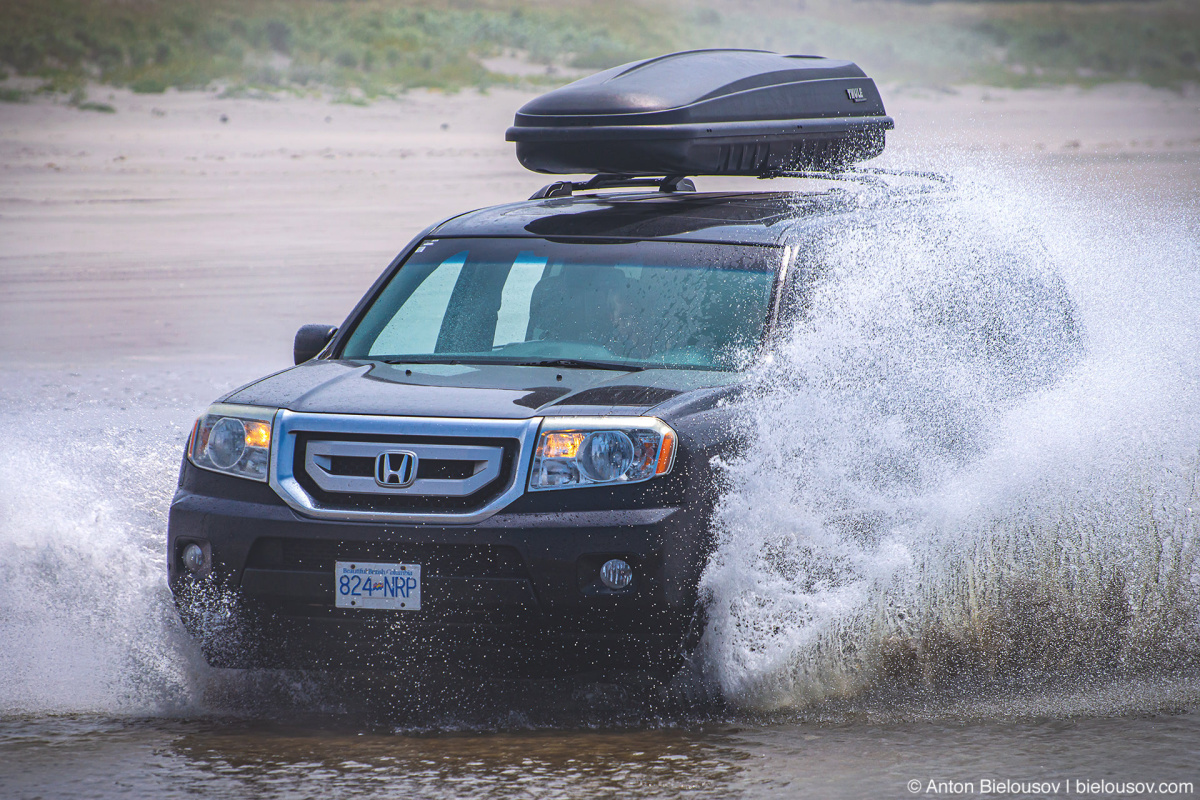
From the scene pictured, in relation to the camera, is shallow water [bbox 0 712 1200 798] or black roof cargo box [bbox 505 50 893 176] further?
black roof cargo box [bbox 505 50 893 176]

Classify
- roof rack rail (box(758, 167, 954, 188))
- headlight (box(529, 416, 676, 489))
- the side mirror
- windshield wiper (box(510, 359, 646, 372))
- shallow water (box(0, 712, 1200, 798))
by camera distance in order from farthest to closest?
roof rack rail (box(758, 167, 954, 188)) < the side mirror < windshield wiper (box(510, 359, 646, 372)) < headlight (box(529, 416, 676, 489)) < shallow water (box(0, 712, 1200, 798))

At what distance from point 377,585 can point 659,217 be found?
2.04m

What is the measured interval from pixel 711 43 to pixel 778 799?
57189mm

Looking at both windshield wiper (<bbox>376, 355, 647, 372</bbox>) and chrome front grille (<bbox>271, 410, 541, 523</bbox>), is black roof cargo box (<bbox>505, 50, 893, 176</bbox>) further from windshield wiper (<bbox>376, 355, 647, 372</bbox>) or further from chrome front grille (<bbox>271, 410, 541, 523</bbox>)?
chrome front grille (<bbox>271, 410, 541, 523</bbox>)

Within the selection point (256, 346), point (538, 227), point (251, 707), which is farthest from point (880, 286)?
point (256, 346)

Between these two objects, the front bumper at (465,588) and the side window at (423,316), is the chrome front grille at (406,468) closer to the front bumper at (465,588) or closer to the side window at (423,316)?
the front bumper at (465,588)

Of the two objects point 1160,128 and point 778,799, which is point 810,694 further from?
point 1160,128

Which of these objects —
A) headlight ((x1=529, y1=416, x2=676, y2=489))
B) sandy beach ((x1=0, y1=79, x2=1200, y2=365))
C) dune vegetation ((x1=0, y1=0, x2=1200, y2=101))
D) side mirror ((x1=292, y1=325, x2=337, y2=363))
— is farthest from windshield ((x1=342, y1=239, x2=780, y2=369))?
dune vegetation ((x1=0, y1=0, x2=1200, y2=101))

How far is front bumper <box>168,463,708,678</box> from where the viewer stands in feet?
15.5

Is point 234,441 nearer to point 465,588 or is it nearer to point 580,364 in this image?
point 465,588

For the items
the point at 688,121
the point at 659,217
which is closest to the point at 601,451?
the point at 659,217

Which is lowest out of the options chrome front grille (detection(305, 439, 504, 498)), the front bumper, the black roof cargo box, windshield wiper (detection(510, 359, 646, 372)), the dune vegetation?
the front bumper

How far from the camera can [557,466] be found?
189 inches

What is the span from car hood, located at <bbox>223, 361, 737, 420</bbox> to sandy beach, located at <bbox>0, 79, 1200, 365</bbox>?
3.39 m
